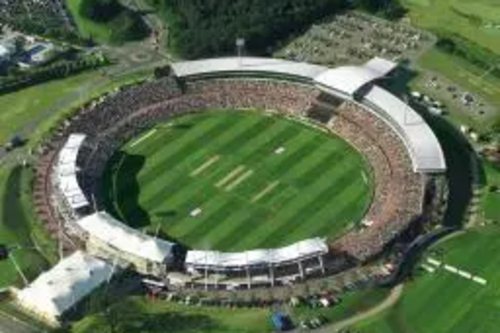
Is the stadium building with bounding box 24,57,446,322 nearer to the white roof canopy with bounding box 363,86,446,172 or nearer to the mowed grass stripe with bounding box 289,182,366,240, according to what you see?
the white roof canopy with bounding box 363,86,446,172

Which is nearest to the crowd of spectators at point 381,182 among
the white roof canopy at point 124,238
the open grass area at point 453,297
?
the open grass area at point 453,297

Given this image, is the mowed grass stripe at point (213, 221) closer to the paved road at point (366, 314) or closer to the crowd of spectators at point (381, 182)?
the crowd of spectators at point (381, 182)

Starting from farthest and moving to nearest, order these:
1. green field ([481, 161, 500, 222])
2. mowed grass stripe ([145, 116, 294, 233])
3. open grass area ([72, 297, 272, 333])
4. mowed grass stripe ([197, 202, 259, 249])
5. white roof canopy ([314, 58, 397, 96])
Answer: white roof canopy ([314, 58, 397, 96]) < mowed grass stripe ([145, 116, 294, 233]) < green field ([481, 161, 500, 222]) < mowed grass stripe ([197, 202, 259, 249]) < open grass area ([72, 297, 272, 333])

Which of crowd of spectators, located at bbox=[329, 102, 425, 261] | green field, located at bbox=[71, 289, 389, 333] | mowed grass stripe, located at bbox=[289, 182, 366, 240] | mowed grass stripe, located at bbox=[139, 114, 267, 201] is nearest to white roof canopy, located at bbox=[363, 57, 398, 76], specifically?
crowd of spectators, located at bbox=[329, 102, 425, 261]

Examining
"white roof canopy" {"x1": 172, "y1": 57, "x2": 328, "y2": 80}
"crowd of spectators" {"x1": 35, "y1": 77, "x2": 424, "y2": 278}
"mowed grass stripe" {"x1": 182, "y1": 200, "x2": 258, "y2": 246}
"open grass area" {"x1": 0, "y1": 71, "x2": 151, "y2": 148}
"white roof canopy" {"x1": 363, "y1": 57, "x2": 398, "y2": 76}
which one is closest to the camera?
"crowd of spectators" {"x1": 35, "y1": 77, "x2": 424, "y2": 278}

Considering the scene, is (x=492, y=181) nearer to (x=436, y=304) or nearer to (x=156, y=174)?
(x=436, y=304)

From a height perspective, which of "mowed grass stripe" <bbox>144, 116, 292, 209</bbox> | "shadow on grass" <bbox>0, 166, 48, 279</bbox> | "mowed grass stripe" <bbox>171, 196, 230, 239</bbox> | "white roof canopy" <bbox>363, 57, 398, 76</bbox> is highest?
"shadow on grass" <bbox>0, 166, 48, 279</bbox>
